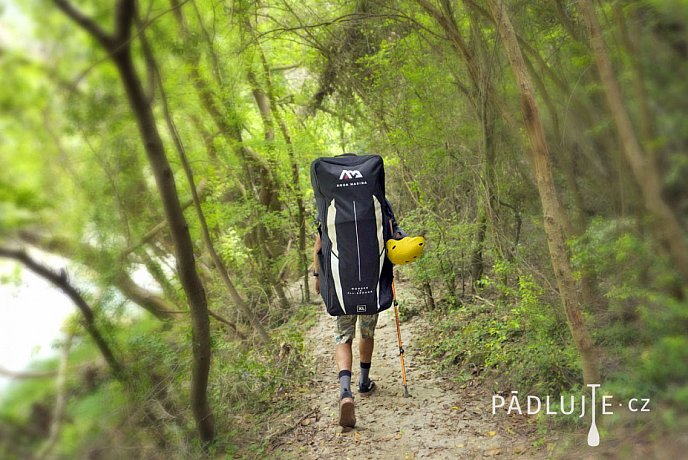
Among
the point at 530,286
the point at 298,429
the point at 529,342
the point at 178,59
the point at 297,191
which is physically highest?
the point at 178,59

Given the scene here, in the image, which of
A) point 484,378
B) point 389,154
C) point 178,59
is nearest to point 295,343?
point 484,378

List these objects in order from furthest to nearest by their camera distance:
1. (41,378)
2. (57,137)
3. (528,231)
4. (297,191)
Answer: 1. (297,191)
2. (528,231)
3. (57,137)
4. (41,378)

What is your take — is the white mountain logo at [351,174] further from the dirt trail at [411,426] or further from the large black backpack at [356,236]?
the dirt trail at [411,426]

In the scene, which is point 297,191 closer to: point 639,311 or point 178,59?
point 178,59

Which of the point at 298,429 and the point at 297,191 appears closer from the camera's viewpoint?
the point at 298,429

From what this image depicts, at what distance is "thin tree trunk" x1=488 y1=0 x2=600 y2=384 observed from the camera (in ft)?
9.50

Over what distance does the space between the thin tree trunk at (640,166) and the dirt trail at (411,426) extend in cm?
146

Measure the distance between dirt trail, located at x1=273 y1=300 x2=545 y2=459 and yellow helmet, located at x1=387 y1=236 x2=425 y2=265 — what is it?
1.29 meters

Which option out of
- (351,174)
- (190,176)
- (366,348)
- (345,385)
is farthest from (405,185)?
(345,385)

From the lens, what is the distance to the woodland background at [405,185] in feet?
7.20

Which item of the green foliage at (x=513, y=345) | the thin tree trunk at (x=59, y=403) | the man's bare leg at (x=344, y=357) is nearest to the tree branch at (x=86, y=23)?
the thin tree trunk at (x=59, y=403)

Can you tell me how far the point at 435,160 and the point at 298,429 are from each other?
330cm

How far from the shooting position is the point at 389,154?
6.75 metres

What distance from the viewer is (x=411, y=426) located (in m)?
3.76
